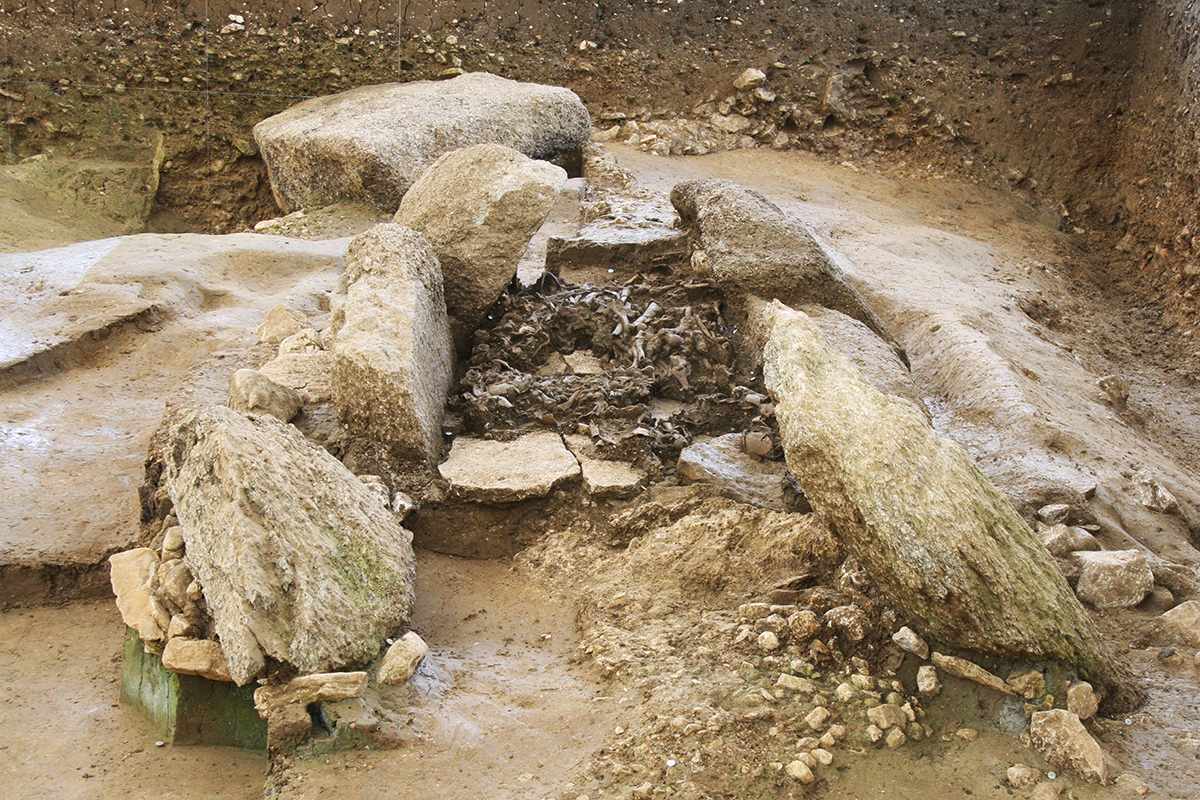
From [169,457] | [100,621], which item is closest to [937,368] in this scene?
[169,457]

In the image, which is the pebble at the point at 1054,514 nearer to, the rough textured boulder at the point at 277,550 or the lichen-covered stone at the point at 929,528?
the lichen-covered stone at the point at 929,528

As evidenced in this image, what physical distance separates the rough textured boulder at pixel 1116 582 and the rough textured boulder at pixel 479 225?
2.59 metres

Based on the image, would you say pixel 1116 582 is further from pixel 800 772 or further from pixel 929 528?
pixel 800 772

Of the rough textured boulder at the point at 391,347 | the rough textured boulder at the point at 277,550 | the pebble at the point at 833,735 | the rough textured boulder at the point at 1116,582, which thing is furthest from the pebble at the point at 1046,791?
the rough textured boulder at the point at 391,347

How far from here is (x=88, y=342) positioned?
434 cm

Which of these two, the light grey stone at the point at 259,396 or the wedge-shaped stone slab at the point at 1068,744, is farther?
the light grey stone at the point at 259,396

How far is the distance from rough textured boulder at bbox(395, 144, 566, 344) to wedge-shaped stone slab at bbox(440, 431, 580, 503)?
90 centimetres

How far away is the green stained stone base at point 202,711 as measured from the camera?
8.05ft

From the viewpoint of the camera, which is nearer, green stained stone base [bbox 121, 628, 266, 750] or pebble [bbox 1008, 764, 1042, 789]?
pebble [bbox 1008, 764, 1042, 789]

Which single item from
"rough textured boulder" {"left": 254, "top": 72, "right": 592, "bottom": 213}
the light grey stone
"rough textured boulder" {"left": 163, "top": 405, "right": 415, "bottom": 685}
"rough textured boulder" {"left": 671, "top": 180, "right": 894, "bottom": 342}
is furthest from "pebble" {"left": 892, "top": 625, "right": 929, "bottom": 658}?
"rough textured boulder" {"left": 254, "top": 72, "right": 592, "bottom": 213}

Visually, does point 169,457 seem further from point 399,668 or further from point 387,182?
point 387,182

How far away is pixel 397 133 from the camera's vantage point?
6262 mm

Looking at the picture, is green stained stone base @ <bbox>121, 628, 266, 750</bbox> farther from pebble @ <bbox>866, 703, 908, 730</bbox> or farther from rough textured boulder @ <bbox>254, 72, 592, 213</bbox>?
rough textured boulder @ <bbox>254, 72, 592, 213</bbox>

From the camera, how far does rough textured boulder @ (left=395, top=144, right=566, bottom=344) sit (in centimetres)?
417
